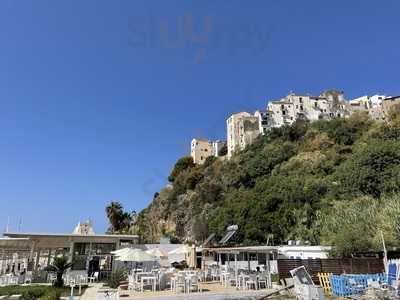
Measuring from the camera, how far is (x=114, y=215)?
5412 cm

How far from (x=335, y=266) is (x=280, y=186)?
25.1 m

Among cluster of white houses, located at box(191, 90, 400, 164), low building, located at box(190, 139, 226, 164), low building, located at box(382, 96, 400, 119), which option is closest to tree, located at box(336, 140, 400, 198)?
cluster of white houses, located at box(191, 90, 400, 164)

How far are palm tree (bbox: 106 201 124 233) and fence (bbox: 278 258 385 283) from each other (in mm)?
41896

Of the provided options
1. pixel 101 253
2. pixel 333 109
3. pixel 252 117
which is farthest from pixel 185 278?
pixel 333 109

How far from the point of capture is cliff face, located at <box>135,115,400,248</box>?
1405 inches

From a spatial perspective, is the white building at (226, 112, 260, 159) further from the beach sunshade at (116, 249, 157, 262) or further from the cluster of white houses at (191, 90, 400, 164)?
the beach sunshade at (116, 249, 157, 262)

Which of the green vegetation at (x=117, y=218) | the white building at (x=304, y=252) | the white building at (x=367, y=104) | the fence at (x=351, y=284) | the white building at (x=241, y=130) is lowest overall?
the fence at (x=351, y=284)

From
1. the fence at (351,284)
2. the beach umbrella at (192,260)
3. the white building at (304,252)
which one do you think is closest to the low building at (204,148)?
the beach umbrella at (192,260)

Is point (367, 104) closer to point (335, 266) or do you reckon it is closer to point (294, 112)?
point (294, 112)

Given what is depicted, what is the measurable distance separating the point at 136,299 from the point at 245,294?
499 cm

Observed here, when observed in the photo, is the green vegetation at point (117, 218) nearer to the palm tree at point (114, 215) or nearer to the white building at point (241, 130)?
the palm tree at point (114, 215)

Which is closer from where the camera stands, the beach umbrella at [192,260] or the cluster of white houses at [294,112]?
the beach umbrella at [192,260]

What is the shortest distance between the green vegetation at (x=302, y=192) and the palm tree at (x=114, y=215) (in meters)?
10.9

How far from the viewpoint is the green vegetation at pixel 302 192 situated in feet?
81.9
